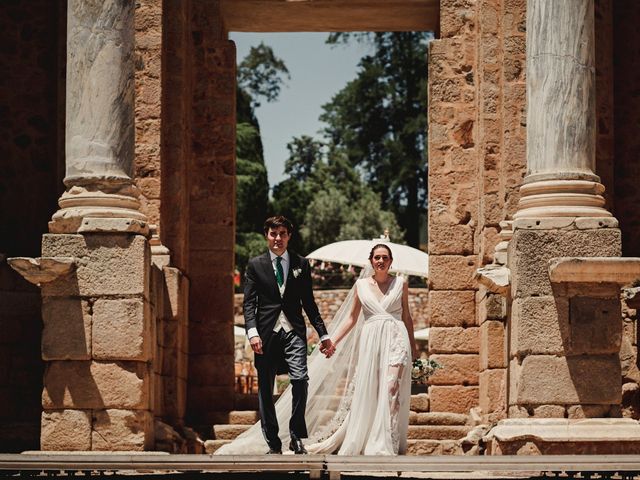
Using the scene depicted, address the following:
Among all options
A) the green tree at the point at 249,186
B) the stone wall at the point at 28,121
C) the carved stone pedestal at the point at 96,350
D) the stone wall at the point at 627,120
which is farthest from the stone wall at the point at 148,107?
the green tree at the point at 249,186

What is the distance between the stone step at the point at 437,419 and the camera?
13.3 meters

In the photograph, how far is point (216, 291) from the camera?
14.3m

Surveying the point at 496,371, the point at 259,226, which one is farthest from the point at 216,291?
the point at 259,226

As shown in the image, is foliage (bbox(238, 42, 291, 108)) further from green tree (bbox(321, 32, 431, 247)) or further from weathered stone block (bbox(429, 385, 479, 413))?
weathered stone block (bbox(429, 385, 479, 413))

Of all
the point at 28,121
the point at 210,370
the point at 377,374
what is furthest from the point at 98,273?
the point at 28,121

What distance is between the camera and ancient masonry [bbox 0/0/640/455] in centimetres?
1070

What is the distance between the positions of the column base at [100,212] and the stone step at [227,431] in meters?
2.85

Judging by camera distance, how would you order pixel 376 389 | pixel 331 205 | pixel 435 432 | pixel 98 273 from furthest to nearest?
pixel 331 205
pixel 435 432
pixel 98 273
pixel 376 389

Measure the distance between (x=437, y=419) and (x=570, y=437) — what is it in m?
3.14

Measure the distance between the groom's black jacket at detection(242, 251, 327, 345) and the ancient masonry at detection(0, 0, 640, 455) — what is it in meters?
1.31

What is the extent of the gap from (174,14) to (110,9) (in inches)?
96.2

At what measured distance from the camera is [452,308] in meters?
13.9

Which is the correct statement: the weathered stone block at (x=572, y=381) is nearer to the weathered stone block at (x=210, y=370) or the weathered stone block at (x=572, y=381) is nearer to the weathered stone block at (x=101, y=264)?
the weathered stone block at (x=101, y=264)

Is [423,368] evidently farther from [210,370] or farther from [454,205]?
[210,370]
